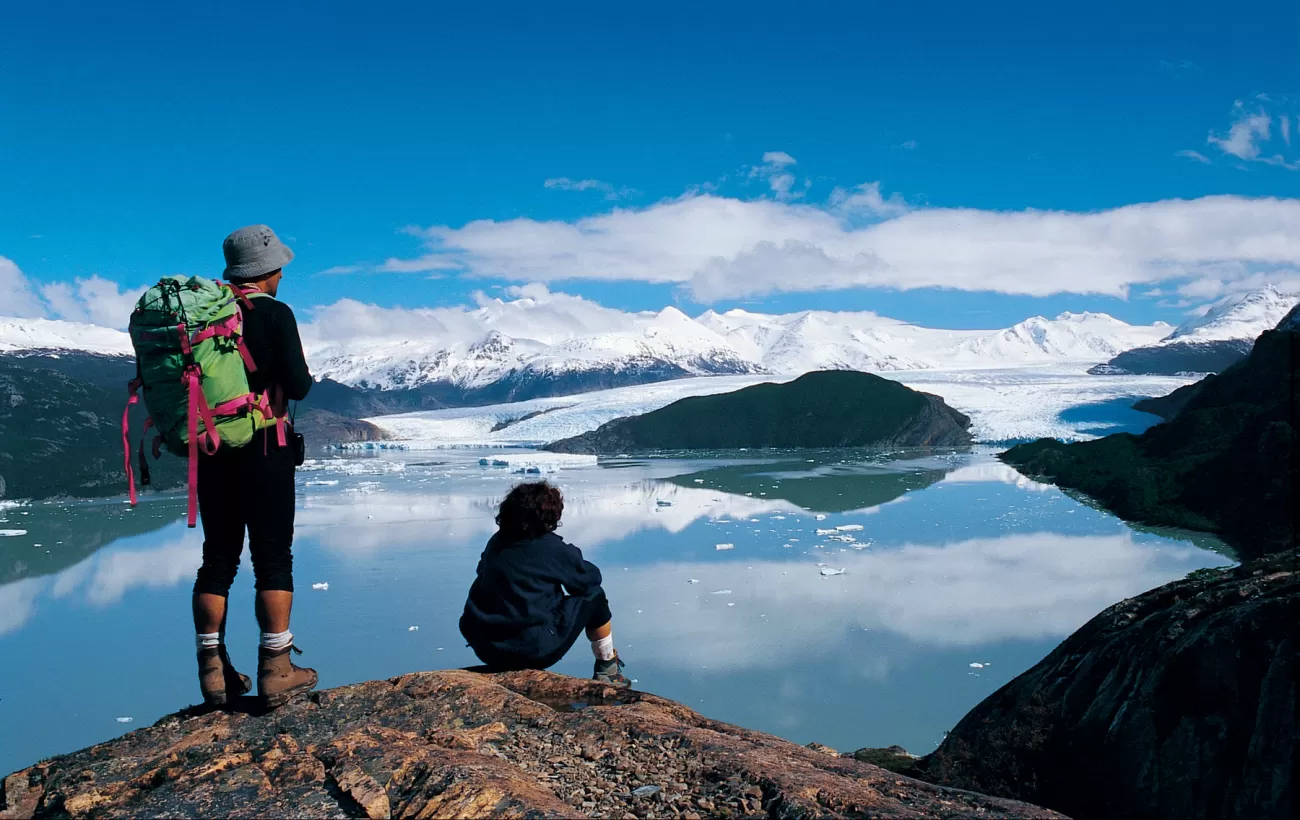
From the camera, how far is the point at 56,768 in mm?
2324

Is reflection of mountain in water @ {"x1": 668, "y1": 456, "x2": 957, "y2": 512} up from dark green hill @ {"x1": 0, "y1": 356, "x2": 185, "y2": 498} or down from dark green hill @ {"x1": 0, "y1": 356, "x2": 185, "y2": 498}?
down

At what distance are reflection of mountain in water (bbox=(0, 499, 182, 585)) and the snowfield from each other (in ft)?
85.9

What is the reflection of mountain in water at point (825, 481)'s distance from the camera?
22266 millimetres

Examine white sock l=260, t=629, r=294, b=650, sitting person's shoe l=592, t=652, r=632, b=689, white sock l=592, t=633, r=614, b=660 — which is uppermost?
white sock l=260, t=629, r=294, b=650

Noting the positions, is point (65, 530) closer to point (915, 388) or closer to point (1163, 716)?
point (1163, 716)

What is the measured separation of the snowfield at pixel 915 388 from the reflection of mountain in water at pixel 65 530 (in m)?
26.2

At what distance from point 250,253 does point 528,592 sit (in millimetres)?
1462

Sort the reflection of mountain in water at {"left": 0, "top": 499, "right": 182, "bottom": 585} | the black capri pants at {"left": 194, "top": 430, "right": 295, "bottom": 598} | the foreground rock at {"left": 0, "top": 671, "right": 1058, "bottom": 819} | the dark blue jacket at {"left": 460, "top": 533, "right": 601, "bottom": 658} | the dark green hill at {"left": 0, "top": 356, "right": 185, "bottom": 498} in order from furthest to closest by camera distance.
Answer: the dark green hill at {"left": 0, "top": 356, "right": 185, "bottom": 498} < the reflection of mountain in water at {"left": 0, "top": 499, "right": 182, "bottom": 585} < the dark blue jacket at {"left": 460, "top": 533, "right": 601, "bottom": 658} < the black capri pants at {"left": 194, "top": 430, "right": 295, "bottom": 598} < the foreground rock at {"left": 0, "top": 671, "right": 1058, "bottom": 819}

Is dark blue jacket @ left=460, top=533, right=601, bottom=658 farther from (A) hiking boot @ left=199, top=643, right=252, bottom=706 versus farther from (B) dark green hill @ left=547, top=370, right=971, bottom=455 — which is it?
(B) dark green hill @ left=547, top=370, right=971, bottom=455

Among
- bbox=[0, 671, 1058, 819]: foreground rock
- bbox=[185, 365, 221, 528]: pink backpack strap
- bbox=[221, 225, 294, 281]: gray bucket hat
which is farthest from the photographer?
bbox=[221, 225, 294, 281]: gray bucket hat

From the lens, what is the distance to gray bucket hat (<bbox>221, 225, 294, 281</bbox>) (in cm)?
275

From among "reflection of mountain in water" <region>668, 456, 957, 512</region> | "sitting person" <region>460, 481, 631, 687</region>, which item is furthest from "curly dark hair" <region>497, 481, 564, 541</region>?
"reflection of mountain in water" <region>668, 456, 957, 512</region>

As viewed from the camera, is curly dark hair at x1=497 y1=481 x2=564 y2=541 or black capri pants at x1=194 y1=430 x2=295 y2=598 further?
curly dark hair at x1=497 y1=481 x2=564 y2=541

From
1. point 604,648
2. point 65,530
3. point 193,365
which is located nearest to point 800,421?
point 65,530
